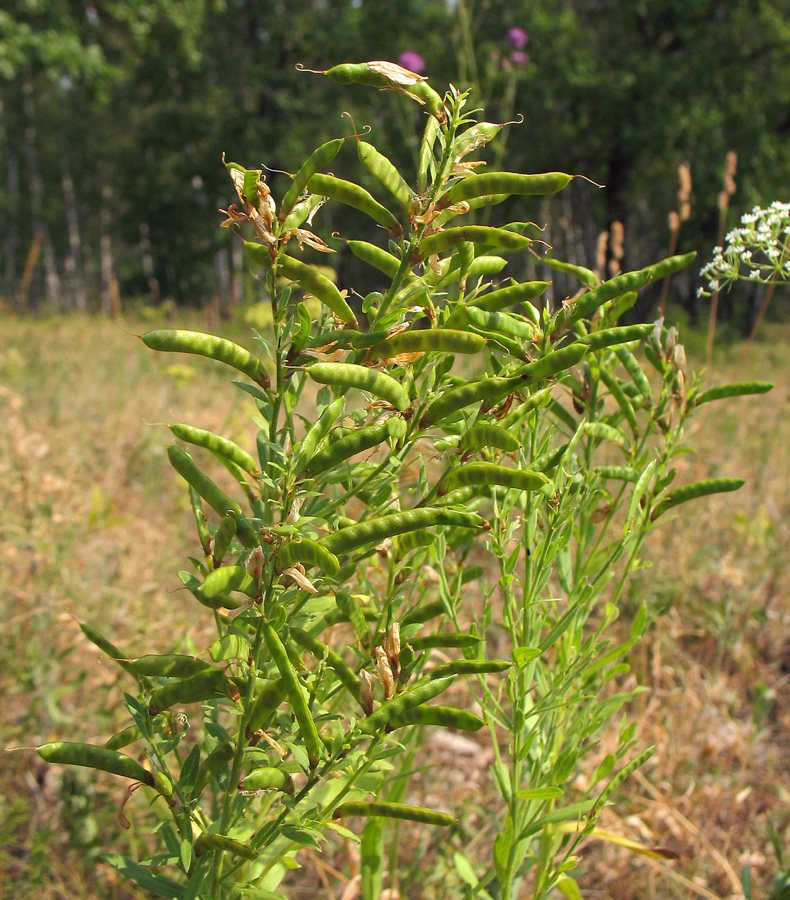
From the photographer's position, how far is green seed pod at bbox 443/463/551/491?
66 centimetres

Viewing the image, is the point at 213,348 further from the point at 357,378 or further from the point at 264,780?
the point at 264,780

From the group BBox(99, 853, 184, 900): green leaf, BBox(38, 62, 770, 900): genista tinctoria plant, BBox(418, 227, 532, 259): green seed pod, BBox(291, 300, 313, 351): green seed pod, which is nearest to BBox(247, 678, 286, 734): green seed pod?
BBox(38, 62, 770, 900): genista tinctoria plant

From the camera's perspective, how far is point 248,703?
2.34 feet

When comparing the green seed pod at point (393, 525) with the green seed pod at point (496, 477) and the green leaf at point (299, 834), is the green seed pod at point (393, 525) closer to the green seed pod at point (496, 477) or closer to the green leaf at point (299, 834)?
the green seed pod at point (496, 477)

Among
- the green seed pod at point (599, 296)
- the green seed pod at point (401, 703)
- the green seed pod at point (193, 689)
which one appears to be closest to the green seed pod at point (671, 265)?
the green seed pod at point (599, 296)

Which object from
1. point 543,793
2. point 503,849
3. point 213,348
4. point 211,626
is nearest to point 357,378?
point 213,348

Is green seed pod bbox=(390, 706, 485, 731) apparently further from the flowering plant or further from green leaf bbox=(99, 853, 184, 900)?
the flowering plant

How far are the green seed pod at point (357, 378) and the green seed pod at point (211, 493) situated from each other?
0.17 metres

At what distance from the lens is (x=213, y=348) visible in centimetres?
73

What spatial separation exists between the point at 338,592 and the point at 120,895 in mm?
1052

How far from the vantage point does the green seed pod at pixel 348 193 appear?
710 mm

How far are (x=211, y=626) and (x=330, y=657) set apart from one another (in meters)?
1.45

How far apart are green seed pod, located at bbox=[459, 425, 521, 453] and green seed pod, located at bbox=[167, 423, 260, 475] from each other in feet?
0.71

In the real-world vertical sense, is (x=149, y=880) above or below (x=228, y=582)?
below
